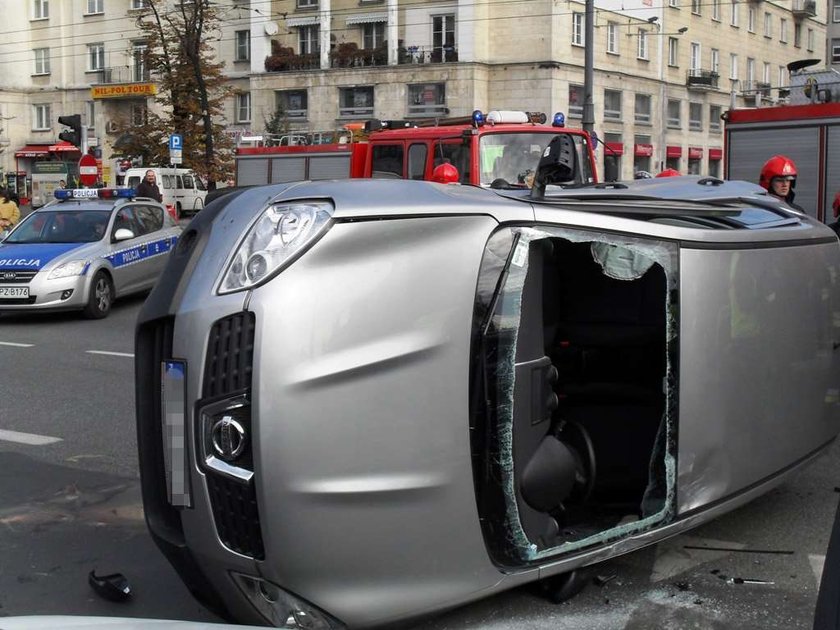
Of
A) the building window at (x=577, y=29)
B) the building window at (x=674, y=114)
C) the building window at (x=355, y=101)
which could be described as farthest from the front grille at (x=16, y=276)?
the building window at (x=674, y=114)

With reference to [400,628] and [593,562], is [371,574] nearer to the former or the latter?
[400,628]

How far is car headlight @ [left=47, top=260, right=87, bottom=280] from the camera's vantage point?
13031 mm

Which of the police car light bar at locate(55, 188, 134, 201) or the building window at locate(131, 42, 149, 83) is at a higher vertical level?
the building window at locate(131, 42, 149, 83)

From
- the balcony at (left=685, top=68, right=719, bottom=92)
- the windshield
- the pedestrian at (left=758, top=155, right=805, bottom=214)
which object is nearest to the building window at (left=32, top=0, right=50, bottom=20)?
the balcony at (left=685, top=68, right=719, bottom=92)

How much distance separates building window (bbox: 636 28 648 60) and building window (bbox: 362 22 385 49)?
40.5 ft

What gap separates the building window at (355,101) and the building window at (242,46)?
21.8 ft

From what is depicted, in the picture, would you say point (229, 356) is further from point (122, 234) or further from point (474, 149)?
point (122, 234)

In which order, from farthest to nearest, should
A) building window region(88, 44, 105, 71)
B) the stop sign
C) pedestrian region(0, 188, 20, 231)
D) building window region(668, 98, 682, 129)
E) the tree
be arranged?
1. building window region(88, 44, 105, 71)
2. building window region(668, 98, 682, 129)
3. the tree
4. the stop sign
5. pedestrian region(0, 188, 20, 231)

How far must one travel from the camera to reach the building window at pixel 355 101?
49.8 m

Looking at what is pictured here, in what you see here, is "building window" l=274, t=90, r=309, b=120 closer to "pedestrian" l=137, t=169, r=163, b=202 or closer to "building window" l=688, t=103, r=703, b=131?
"building window" l=688, t=103, r=703, b=131

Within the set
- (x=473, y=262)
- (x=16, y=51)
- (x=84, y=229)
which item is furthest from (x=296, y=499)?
(x=16, y=51)

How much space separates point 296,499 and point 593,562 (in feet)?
4.28

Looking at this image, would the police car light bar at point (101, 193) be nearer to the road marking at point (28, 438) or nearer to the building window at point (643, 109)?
Answer: the road marking at point (28, 438)

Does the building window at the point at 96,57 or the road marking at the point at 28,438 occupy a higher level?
the building window at the point at 96,57
